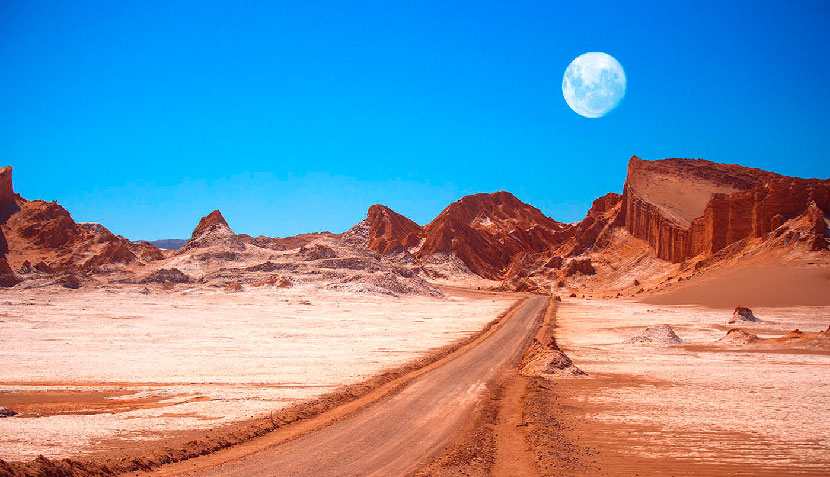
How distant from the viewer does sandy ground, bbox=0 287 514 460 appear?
12141mm

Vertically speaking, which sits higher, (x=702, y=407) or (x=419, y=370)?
(x=702, y=407)

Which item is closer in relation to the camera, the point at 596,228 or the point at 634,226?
the point at 634,226

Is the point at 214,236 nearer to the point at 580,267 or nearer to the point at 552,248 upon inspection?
the point at 580,267

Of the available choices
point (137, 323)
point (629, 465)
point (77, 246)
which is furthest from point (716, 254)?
point (77, 246)

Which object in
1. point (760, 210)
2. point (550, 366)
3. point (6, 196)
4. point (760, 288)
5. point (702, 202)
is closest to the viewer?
point (550, 366)

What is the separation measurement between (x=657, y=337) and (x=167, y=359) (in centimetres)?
2320

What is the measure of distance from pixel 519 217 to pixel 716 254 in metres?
89.0

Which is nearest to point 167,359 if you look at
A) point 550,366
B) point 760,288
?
point 550,366

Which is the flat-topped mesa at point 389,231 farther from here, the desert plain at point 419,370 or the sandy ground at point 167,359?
the sandy ground at point 167,359

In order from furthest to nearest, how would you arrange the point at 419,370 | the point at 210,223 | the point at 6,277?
1. the point at 210,223
2. the point at 6,277
3. the point at 419,370

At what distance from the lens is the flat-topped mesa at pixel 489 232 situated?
12275cm

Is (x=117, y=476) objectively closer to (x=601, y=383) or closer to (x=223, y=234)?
(x=601, y=383)

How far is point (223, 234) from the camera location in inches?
3851

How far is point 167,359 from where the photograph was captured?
22297 mm
